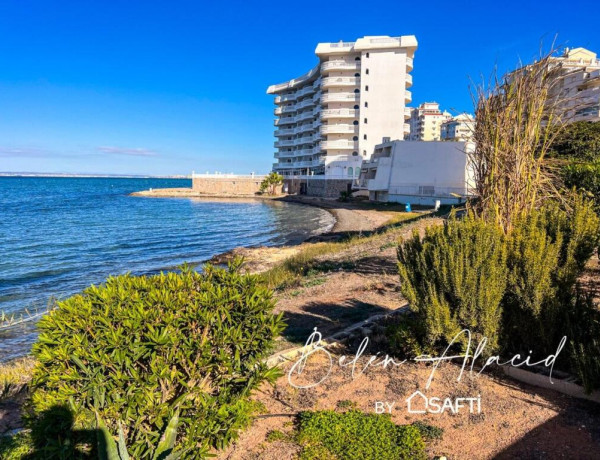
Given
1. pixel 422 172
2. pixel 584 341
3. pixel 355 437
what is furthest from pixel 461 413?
pixel 422 172

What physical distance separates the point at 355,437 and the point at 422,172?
4347 centimetres

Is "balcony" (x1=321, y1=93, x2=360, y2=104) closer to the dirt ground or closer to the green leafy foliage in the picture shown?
the green leafy foliage

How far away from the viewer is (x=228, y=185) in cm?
8981

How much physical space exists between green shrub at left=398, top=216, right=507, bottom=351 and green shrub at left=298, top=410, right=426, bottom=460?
1.68 meters

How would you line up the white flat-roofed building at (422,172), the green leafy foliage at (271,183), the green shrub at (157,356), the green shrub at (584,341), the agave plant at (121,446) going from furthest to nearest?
1. the green leafy foliage at (271,183)
2. the white flat-roofed building at (422,172)
3. the green shrub at (584,341)
4. the green shrub at (157,356)
5. the agave plant at (121,446)

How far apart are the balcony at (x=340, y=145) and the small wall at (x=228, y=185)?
1910 cm

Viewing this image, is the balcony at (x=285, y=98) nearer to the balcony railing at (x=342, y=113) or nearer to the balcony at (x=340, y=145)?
the balcony railing at (x=342, y=113)

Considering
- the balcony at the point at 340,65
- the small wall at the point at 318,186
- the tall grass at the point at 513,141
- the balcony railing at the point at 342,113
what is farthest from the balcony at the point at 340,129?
the tall grass at the point at 513,141

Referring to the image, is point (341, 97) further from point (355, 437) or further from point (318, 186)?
point (355, 437)

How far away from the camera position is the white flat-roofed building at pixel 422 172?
42.4 meters

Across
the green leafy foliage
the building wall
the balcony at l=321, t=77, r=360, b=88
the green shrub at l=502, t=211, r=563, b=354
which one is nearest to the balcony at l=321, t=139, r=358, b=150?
the building wall

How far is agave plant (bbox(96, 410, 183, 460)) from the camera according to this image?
9.46 ft

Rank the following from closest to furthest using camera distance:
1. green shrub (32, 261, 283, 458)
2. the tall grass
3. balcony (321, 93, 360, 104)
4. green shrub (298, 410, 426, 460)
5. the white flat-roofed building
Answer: green shrub (32, 261, 283, 458) → green shrub (298, 410, 426, 460) → the tall grass → the white flat-roofed building → balcony (321, 93, 360, 104)

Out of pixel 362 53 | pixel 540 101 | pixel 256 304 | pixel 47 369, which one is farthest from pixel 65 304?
pixel 362 53
